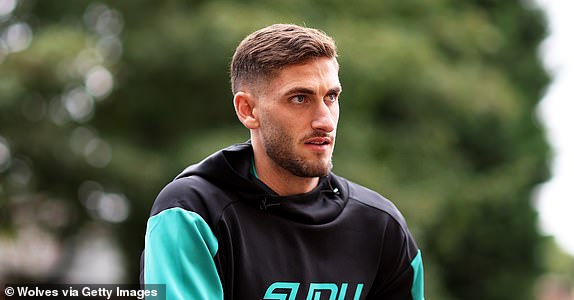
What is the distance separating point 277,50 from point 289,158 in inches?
14.7

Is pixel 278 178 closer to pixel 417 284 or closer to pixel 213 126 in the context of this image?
pixel 417 284

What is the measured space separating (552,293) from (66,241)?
→ 75.6 feet

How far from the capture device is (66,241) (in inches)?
608

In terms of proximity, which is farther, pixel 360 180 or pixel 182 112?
pixel 182 112

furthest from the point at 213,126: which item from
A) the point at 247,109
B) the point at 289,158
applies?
the point at 289,158

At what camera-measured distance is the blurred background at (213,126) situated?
1372cm

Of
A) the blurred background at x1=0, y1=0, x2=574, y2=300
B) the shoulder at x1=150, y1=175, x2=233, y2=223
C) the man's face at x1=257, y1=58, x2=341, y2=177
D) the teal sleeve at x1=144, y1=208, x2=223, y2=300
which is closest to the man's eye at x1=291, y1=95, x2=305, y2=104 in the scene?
the man's face at x1=257, y1=58, x2=341, y2=177

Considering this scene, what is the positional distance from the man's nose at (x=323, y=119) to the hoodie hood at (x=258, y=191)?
29 centimetres

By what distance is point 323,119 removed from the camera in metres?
2.91

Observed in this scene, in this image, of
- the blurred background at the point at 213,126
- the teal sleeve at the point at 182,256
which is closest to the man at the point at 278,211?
the teal sleeve at the point at 182,256

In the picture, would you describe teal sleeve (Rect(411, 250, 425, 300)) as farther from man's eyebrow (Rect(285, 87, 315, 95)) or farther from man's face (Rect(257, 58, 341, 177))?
man's eyebrow (Rect(285, 87, 315, 95))

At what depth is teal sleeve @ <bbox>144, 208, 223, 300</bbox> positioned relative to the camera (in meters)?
2.67

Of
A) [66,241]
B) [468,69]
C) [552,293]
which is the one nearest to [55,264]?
[66,241]

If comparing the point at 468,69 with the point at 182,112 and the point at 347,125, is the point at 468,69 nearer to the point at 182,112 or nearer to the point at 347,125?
the point at 347,125
